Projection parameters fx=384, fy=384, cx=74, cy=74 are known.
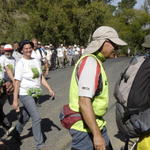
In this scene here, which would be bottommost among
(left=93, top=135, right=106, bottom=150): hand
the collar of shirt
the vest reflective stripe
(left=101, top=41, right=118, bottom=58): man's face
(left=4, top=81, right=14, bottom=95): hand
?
(left=4, top=81, right=14, bottom=95): hand

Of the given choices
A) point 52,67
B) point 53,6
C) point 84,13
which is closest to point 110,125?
point 52,67

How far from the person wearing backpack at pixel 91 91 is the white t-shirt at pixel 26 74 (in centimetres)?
254

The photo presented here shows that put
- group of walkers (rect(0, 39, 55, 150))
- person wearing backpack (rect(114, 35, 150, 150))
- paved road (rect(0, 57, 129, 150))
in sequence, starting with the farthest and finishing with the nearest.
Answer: paved road (rect(0, 57, 129, 150)) → group of walkers (rect(0, 39, 55, 150)) → person wearing backpack (rect(114, 35, 150, 150))

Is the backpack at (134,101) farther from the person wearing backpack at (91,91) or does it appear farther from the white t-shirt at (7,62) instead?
the white t-shirt at (7,62)

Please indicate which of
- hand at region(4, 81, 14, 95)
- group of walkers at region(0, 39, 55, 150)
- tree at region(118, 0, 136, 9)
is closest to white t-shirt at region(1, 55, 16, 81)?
hand at region(4, 81, 14, 95)

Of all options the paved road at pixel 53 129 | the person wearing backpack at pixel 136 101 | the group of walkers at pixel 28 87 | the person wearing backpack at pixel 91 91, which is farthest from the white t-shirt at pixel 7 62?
the person wearing backpack at pixel 136 101

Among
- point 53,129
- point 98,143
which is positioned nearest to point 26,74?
point 53,129

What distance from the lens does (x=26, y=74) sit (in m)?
5.89

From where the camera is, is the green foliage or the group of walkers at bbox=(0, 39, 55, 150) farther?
the green foliage

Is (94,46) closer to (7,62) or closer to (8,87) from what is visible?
(8,87)

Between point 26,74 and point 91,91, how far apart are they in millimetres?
2844

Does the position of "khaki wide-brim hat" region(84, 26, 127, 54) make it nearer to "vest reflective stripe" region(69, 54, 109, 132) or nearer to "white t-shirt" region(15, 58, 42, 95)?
"vest reflective stripe" region(69, 54, 109, 132)

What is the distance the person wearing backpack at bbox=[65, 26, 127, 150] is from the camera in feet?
10.4

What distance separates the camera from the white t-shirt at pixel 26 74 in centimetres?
584
